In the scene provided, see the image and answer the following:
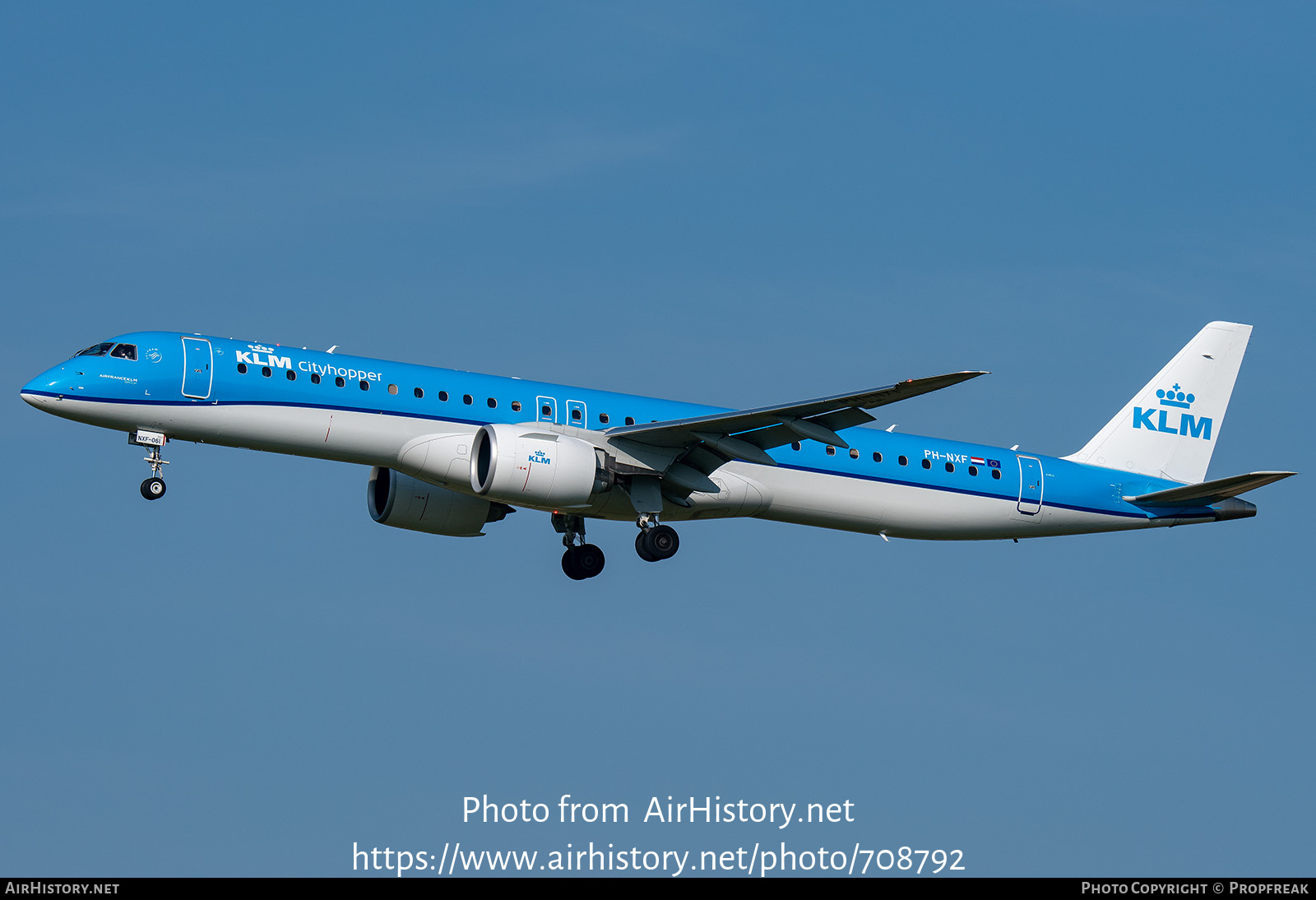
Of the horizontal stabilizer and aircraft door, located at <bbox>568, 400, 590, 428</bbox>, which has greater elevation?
the horizontal stabilizer

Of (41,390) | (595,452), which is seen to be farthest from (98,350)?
(595,452)

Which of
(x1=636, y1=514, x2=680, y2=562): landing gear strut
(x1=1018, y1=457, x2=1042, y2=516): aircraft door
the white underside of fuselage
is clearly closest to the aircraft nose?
the white underside of fuselage

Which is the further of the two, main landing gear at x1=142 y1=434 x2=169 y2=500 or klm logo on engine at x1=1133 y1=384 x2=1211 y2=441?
klm logo on engine at x1=1133 y1=384 x2=1211 y2=441

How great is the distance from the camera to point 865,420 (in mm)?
40406

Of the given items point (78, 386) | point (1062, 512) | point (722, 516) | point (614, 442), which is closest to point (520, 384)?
point (614, 442)

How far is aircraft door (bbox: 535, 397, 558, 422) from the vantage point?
138 feet

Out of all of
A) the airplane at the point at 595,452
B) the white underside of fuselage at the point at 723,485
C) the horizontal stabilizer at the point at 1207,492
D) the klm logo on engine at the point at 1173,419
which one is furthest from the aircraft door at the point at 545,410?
the klm logo on engine at the point at 1173,419

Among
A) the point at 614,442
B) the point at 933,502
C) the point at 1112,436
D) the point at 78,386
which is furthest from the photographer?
the point at 1112,436

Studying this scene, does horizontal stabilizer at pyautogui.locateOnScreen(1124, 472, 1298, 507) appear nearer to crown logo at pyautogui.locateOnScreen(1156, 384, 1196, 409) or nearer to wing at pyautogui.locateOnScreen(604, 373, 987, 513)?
crown logo at pyautogui.locateOnScreen(1156, 384, 1196, 409)

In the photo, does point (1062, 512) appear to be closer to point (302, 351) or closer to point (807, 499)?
point (807, 499)

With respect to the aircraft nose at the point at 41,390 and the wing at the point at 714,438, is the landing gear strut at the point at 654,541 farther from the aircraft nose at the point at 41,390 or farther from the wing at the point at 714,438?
the aircraft nose at the point at 41,390

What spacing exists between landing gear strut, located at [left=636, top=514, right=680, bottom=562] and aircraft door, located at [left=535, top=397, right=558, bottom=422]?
3268 mm

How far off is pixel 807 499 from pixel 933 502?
370 cm

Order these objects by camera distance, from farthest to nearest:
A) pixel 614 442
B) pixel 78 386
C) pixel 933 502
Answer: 1. pixel 933 502
2. pixel 614 442
3. pixel 78 386
